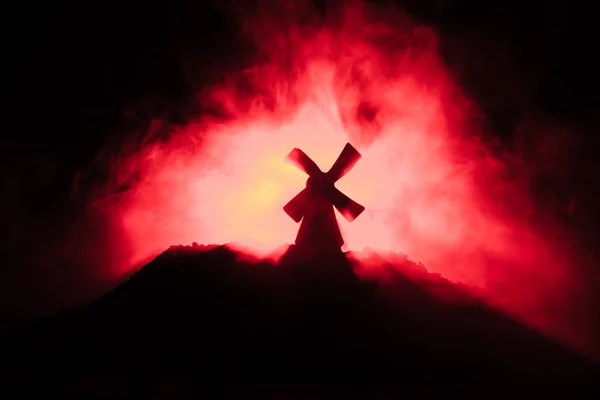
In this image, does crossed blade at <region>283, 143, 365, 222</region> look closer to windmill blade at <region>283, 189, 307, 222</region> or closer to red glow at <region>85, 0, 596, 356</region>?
windmill blade at <region>283, 189, 307, 222</region>

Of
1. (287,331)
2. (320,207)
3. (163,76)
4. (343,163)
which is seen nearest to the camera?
(287,331)

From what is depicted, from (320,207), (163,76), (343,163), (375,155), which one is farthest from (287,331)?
(163,76)

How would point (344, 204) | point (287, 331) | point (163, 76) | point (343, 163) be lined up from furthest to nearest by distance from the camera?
point (163, 76) → point (343, 163) → point (344, 204) → point (287, 331)

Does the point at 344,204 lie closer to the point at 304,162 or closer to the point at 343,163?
the point at 343,163

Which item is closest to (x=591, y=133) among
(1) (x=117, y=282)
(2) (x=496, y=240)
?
(2) (x=496, y=240)

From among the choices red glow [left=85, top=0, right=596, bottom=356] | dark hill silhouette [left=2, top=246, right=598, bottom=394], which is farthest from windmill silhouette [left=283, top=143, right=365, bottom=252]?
red glow [left=85, top=0, right=596, bottom=356]

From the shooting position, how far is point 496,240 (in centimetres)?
1361

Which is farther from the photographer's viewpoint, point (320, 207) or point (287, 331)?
point (320, 207)

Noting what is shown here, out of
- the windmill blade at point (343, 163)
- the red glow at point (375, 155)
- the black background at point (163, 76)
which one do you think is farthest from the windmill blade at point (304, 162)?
the black background at point (163, 76)

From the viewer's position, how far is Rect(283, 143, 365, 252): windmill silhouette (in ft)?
37.2

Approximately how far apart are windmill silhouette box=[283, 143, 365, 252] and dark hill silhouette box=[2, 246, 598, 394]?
0.38 meters

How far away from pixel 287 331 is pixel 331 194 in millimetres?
3342

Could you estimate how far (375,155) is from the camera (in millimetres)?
13914

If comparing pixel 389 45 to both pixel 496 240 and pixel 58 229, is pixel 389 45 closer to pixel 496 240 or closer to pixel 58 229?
pixel 496 240
